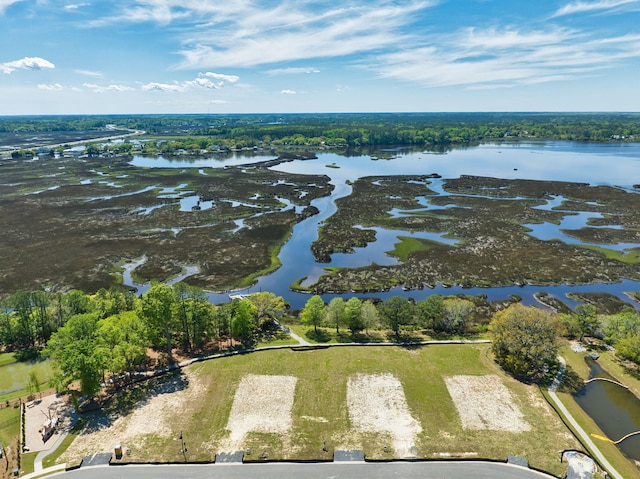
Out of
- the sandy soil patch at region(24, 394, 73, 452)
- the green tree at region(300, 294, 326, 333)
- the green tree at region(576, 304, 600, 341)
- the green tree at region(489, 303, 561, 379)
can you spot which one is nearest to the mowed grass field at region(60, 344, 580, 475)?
the green tree at region(489, 303, 561, 379)

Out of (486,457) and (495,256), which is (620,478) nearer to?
(486,457)

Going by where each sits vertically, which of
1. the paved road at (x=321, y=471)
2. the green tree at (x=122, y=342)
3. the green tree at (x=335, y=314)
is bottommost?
the paved road at (x=321, y=471)

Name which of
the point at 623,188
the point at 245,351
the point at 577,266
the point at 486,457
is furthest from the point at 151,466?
the point at 623,188

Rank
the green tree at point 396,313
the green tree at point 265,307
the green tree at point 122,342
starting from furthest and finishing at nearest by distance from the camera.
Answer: the green tree at point 265,307 → the green tree at point 396,313 → the green tree at point 122,342

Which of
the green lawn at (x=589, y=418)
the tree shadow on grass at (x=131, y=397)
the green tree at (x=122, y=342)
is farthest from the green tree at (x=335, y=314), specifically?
the green lawn at (x=589, y=418)

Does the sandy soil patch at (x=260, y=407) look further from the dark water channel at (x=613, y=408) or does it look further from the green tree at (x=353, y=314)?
the dark water channel at (x=613, y=408)
